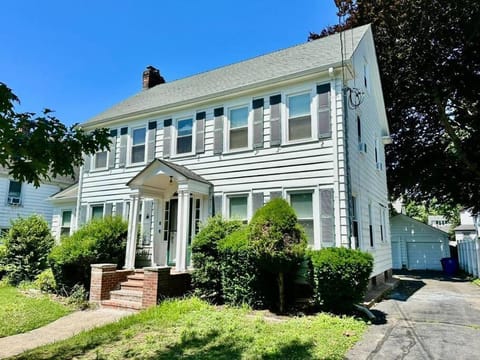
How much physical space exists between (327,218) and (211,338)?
420 centimetres

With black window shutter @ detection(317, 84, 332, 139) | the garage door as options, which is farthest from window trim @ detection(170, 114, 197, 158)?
the garage door

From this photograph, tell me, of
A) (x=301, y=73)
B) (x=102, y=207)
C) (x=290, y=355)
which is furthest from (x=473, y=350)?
(x=102, y=207)

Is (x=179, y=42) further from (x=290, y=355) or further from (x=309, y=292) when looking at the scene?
(x=290, y=355)

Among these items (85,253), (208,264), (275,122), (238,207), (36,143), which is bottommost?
(208,264)

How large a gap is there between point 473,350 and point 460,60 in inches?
638

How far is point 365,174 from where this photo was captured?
10.6 metres

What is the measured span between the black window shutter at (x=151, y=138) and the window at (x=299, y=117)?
5.01 metres

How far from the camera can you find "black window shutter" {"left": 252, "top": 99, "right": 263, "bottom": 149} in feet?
32.0

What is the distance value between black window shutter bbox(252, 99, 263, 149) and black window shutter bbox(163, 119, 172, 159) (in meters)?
3.22

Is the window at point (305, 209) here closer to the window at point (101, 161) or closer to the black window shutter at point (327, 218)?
the black window shutter at point (327, 218)

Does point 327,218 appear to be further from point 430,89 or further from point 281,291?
point 430,89

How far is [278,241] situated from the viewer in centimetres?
695

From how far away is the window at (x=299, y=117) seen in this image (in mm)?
9188

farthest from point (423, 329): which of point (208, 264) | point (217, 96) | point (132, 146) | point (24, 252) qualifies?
point (24, 252)
